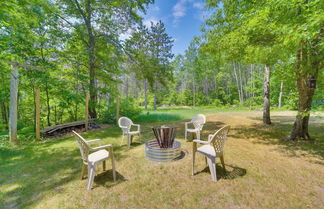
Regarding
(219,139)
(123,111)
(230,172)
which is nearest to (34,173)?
(219,139)

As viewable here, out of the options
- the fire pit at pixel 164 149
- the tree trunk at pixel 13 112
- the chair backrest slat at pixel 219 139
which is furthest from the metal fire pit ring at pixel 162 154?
the tree trunk at pixel 13 112

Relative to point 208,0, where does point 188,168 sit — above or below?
below

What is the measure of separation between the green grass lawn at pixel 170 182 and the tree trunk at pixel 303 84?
0.73 m

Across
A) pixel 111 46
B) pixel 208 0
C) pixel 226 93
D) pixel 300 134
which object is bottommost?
pixel 300 134

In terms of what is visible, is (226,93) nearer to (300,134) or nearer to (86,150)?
(300,134)

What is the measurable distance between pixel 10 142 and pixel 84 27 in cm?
562

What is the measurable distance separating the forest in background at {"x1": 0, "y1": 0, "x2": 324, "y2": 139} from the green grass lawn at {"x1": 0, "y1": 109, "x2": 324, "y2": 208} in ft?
4.52

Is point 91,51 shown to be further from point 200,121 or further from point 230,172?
point 230,172

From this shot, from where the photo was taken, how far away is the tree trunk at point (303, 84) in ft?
10.5

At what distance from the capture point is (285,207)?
1687 mm

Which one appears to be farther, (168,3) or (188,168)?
(168,3)

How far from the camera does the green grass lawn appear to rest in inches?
72.1

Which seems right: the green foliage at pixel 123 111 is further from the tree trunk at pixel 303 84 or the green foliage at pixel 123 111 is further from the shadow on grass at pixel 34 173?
the tree trunk at pixel 303 84

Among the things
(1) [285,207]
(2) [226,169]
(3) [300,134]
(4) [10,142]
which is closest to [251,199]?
(1) [285,207]
